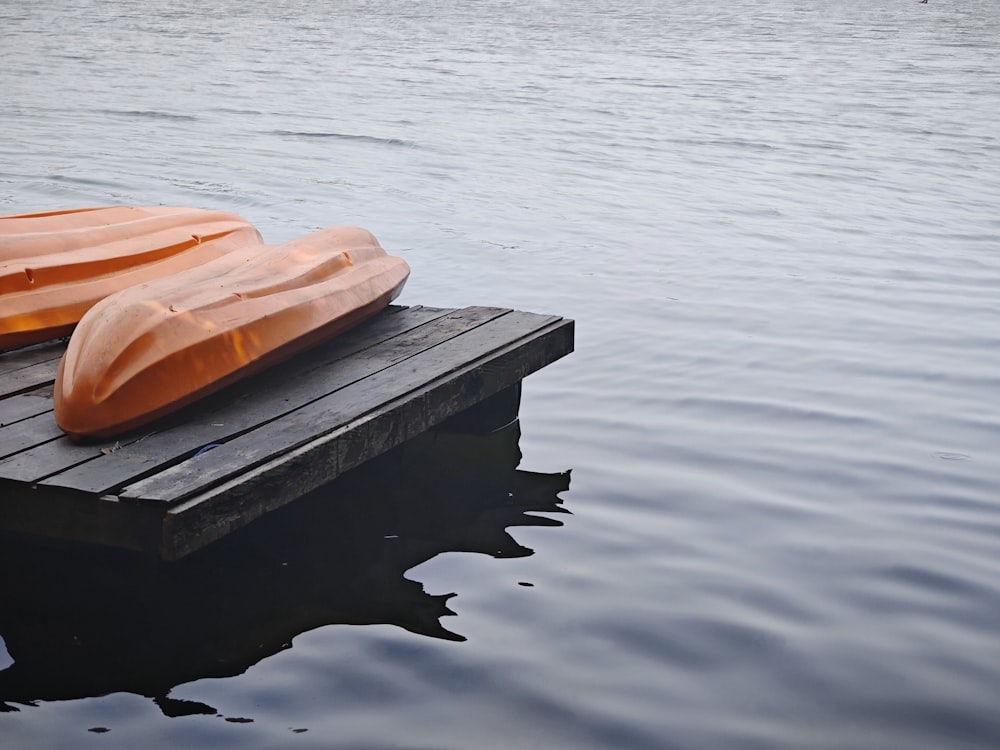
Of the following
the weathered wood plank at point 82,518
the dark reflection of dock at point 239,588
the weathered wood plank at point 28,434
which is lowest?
the dark reflection of dock at point 239,588

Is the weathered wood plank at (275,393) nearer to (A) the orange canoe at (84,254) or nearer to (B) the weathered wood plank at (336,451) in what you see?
(B) the weathered wood plank at (336,451)

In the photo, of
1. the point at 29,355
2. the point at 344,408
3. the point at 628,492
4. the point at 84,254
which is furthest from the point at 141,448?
the point at 84,254

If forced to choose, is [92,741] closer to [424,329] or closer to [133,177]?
[424,329]

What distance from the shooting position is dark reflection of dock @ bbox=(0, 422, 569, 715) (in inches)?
126

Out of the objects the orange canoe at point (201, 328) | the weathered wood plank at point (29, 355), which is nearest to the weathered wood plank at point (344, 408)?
the orange canoe at point (201, 328)

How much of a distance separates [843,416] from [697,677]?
98.4 inches

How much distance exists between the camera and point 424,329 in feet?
16.2

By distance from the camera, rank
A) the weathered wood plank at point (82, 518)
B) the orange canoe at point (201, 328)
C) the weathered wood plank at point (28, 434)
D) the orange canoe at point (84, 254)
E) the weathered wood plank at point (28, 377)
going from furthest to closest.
Result: the orange canoe at point (84, 254), the weathered wood plank at point (28, 377), the orange canoe at point (201, 328), the weathered wood plank at point (28, 434), the weathered wood plank at point (82, 518)

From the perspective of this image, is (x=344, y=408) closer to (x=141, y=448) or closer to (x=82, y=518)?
(x=141, y=448)

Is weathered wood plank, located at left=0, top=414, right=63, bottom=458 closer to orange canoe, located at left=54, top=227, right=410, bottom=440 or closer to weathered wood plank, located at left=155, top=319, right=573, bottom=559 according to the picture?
orange canoe, located at left=54, top=227, right=410, bottom=440

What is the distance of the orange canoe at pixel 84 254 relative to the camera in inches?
184

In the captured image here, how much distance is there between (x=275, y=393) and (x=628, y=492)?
141cm

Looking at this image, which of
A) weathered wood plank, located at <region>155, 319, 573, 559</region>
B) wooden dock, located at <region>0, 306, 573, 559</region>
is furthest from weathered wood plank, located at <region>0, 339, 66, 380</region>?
weathered wood plank, located at <region>155, 319, 573, 559</region>

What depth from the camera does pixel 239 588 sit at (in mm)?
3627
